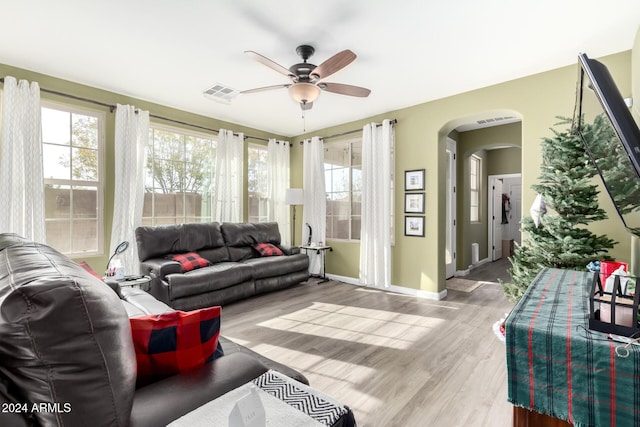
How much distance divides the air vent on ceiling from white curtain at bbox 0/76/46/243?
68.9 inches

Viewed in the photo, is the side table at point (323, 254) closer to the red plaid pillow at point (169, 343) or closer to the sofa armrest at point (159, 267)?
the sofa armrest at point (159, 267)

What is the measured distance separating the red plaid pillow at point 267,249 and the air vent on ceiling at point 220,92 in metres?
2.24

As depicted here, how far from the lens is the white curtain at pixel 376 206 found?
4.57m

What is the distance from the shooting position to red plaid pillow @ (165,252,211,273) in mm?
3838

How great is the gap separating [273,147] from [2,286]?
17.0 feet

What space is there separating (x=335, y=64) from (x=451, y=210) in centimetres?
393

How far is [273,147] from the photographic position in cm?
576

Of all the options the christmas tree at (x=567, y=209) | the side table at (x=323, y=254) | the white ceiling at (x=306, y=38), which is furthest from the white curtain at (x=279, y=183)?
the christmas tree at (x=567, y=209)

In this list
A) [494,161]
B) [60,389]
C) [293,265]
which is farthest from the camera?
[494,161]

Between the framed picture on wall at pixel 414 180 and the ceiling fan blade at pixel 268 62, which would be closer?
the ceiling fan blade at pixel 268 62

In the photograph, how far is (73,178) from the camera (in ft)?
12.0

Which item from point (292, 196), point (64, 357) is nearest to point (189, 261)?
point (292, 196)

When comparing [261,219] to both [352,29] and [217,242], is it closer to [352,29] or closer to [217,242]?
[217,242]

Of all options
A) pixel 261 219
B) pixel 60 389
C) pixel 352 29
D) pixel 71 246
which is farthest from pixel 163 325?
pixel 261 219
